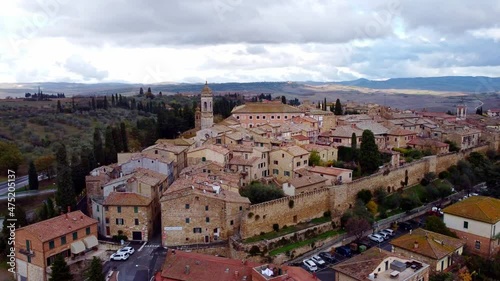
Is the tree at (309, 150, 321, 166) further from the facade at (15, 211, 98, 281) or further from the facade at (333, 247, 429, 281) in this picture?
the facade at (15, 211, 98, 281)

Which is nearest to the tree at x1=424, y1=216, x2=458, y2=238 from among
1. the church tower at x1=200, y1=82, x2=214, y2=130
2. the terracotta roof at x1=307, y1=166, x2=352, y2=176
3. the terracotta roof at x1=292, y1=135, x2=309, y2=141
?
the terracotta roof at x1=307, y1=166, x2=352, y2=176

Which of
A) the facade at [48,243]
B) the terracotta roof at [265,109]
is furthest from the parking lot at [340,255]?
the terracotta roof at [265,109]

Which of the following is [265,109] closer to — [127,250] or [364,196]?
[364,196]

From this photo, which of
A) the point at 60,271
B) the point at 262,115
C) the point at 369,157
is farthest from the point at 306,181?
the point at 262,115

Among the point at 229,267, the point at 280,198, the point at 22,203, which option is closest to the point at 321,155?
the point at 280,198

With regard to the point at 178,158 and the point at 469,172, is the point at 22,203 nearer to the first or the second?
the point at 178,158
